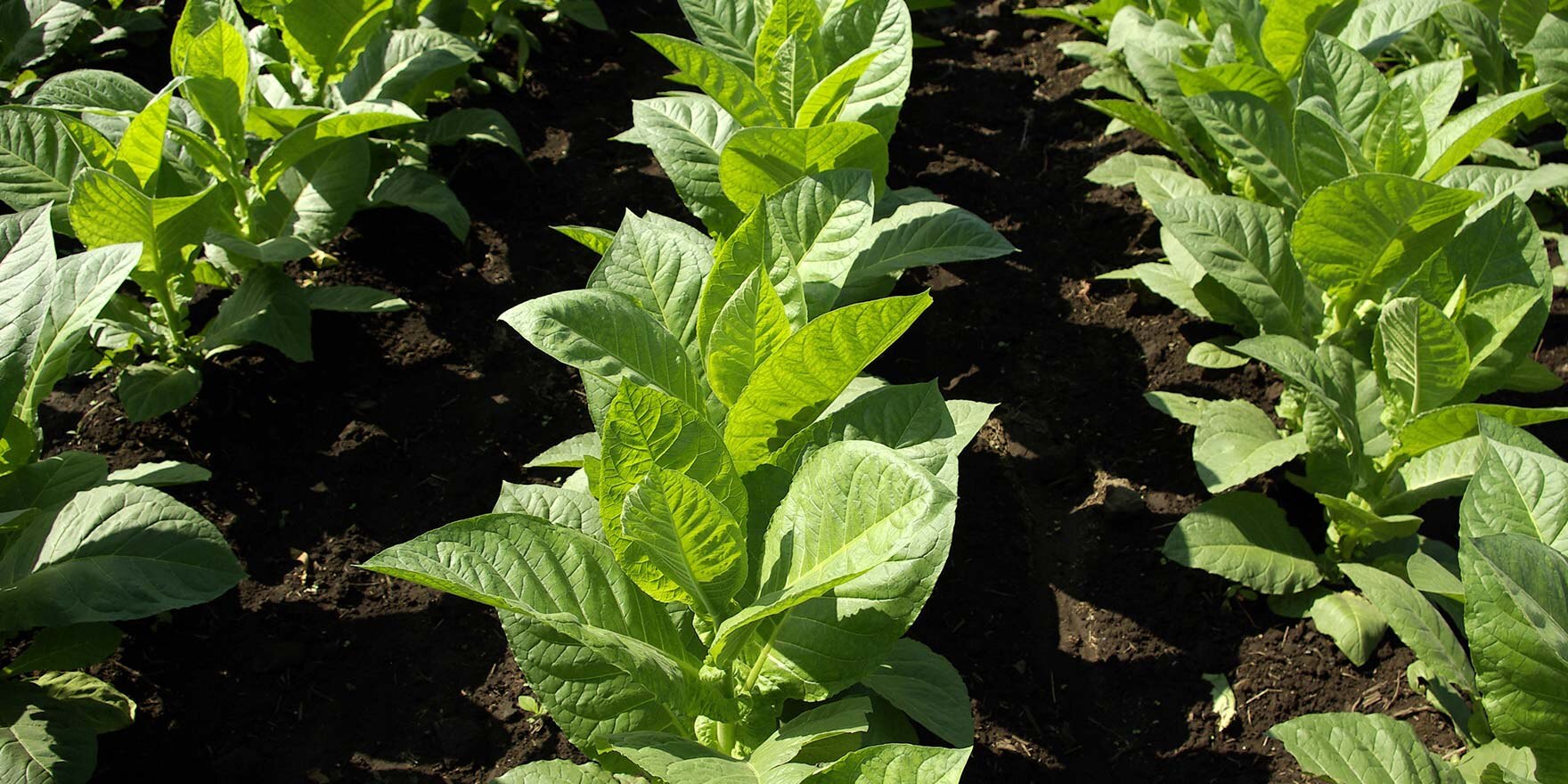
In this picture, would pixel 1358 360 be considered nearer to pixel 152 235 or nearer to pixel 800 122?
pixel 800 122

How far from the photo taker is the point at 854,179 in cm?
223

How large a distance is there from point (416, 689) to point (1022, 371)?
2024 millimetres

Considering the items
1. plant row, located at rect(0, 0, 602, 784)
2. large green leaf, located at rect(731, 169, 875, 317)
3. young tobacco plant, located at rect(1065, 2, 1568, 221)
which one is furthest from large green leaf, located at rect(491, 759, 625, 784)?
young tobacco plant, located at rect(1065, 2, 1568, 221)

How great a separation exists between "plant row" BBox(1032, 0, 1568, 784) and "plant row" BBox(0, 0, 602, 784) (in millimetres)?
2237

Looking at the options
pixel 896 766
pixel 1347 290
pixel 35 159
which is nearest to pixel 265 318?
pixel 35 159

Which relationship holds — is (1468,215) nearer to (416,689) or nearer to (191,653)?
(416,689)

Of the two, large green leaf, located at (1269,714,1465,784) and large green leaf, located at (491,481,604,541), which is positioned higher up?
large green leaf, located at (491,481,604,541)

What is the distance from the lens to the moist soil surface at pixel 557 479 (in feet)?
8.45

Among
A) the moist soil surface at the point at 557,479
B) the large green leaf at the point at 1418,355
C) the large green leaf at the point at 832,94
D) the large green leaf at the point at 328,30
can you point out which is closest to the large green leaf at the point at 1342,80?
the large green leaf at the point at 1418,355

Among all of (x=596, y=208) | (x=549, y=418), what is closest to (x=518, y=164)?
(x=596, y=208)

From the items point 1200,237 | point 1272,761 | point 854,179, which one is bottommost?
point 1272,761

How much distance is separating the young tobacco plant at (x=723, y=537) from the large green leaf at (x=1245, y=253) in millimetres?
1108

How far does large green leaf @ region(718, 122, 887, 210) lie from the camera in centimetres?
249

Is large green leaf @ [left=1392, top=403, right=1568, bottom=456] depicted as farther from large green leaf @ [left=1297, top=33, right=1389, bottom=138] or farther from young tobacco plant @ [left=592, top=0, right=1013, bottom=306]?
young tobacco plant @ [left=592, top=0, right=1013, bottom=306]
